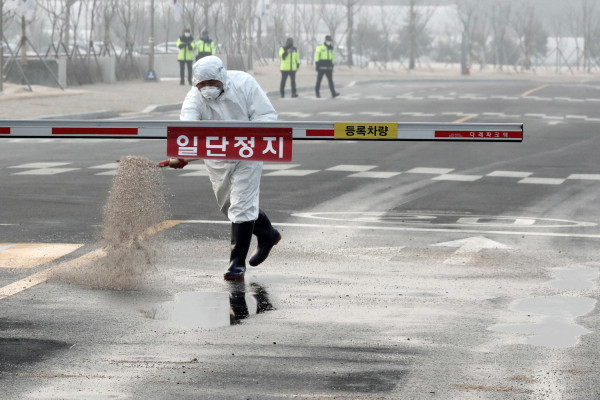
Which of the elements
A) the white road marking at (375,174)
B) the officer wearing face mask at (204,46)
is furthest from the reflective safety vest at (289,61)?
the white road marking at (375,174)

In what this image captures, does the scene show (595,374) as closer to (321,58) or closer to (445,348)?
(445,348)

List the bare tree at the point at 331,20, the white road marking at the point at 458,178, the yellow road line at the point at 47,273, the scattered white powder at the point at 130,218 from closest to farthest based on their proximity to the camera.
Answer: the yellow road line at the point at 47,273, the scattered white powder at the point at 130,218, the white road marking at the point at 458,178, the bare tree at the point at 331,20

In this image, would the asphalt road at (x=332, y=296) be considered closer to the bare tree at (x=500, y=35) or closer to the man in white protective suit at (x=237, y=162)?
the man in white protective suit at (x=237, y=162)

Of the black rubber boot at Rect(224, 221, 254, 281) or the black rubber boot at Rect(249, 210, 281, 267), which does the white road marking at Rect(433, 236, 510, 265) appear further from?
the black rubber boot at Rect(224, 221, 254, 281)

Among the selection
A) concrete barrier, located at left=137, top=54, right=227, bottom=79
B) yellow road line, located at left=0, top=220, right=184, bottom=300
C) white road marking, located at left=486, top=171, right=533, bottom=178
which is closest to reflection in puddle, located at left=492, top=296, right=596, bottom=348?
yellow road line, located at left=0, top=220, right=184, bottom=300

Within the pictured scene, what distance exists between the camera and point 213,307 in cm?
836

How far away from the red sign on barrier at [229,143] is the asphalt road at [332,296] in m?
0.89

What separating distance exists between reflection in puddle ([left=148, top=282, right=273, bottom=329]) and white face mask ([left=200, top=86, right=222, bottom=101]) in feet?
4.17

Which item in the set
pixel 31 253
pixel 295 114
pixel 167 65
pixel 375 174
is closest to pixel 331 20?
pixel 167 65

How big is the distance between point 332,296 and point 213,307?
821 mm

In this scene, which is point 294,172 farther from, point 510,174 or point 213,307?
point 213,307

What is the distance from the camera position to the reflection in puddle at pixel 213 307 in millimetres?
7887

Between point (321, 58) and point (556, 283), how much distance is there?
1199 inches

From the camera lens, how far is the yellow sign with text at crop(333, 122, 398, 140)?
833cm
